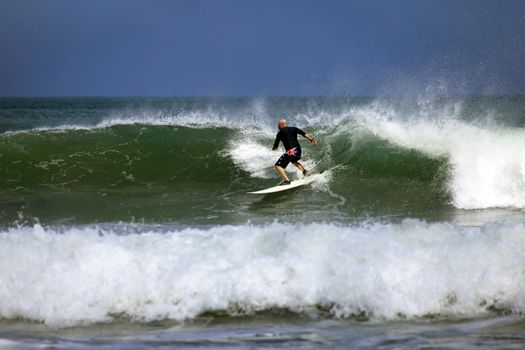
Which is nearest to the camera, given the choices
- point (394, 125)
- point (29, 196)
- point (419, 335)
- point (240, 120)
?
point (419, 335)

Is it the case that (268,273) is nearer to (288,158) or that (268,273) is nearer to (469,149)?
(288,158)

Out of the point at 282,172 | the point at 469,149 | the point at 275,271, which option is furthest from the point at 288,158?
the point at 275,271

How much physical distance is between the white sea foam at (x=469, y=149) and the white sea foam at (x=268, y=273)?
16.3ft

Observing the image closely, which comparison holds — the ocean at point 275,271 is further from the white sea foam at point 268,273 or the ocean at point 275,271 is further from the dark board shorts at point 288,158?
the dark board shorts at point 288,158

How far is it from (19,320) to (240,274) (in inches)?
83.3

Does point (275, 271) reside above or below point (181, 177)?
below

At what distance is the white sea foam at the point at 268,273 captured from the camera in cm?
621

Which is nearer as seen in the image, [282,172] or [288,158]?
[282,172]

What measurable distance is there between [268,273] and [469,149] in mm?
8622

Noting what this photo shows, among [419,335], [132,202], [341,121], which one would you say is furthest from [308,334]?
[341,121]

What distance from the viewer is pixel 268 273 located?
21.7ft

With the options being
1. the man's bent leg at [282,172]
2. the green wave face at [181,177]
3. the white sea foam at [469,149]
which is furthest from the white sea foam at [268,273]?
the man's bent leg at [282,172]

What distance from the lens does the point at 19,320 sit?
6238mm

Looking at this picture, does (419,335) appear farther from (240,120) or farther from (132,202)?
(240,120)
